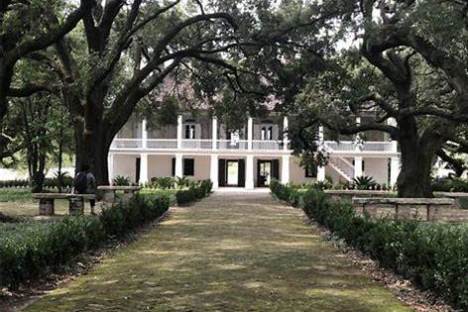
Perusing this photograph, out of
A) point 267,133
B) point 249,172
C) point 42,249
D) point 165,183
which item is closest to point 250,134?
point 249,172

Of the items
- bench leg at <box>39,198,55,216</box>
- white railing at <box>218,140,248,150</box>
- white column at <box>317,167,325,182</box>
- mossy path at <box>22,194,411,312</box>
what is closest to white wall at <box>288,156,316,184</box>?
white column at <box>317,167,325,182</box>

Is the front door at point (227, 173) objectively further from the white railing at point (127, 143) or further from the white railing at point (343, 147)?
the white railing at point (343, 147)

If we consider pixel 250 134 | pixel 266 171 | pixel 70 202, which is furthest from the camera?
pixel 266 171

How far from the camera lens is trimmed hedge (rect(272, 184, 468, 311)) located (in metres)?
6.96

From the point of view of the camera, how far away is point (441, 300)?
24.3ft

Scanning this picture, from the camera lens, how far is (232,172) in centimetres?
5469

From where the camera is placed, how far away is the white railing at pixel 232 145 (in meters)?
47.0

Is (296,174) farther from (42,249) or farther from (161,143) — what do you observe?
(42,249)

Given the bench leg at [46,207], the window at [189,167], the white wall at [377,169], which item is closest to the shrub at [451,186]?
the white wall at [377,169]

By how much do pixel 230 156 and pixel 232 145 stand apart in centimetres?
110

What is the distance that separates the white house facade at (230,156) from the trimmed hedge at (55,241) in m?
32.0

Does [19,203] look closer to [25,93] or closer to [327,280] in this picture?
[25,93]

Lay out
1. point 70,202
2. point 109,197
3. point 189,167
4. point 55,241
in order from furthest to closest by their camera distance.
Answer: point 189,167 → point 109,197 → point 70,202 → point 55,241

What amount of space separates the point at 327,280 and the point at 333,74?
16.7 meters
